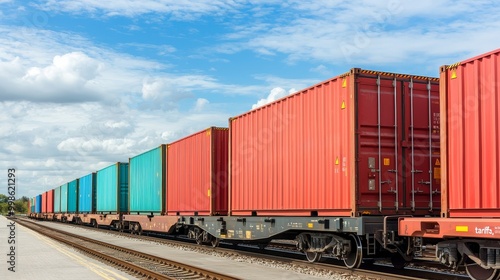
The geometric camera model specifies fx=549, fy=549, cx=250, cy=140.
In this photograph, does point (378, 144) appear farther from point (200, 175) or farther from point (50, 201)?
point (50, 201)

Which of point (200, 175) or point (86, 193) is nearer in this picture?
point (200, 175)

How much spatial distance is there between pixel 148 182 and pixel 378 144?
53.1 feet

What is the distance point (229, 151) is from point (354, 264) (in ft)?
22.9

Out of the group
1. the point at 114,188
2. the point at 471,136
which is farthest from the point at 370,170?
the point at 114,188

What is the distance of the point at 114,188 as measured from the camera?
32781mm

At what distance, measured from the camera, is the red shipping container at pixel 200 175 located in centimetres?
1912

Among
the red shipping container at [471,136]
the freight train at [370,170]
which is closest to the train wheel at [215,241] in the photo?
the freight train at [370,170]

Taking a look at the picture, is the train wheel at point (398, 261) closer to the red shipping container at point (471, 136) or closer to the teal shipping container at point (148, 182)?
the red shipping container at point (471, 136)

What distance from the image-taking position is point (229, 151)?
58.9ft

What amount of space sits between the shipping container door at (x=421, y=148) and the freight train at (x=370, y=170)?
2 centimetres

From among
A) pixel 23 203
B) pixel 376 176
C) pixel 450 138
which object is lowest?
pixel 23 203

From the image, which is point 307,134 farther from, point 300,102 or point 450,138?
point 450,138

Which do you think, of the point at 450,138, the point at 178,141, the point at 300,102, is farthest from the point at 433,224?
the point at 178,141

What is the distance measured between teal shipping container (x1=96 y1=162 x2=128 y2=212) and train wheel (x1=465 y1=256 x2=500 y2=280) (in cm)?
2492
